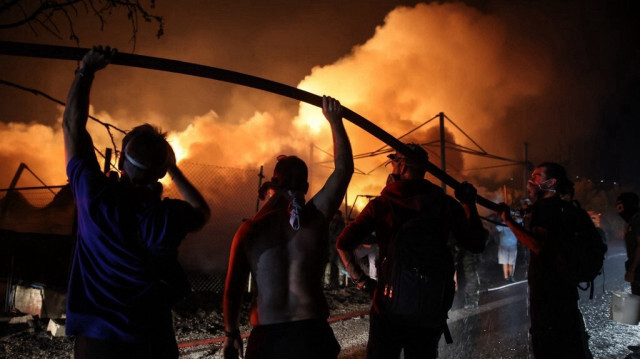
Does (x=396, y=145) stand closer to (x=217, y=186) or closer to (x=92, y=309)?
(x=92, y=309)

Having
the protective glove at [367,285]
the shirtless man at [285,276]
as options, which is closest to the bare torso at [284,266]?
the shirtless man at [285,276]

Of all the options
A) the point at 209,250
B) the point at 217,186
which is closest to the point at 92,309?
the point at 209,250

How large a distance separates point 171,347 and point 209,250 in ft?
36.0

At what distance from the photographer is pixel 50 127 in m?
14.8

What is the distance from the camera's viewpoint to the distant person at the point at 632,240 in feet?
16.4

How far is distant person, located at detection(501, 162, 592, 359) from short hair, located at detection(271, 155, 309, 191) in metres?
1.93

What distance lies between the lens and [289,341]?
76.5 inches

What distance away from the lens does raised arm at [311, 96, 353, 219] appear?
2209 millimetres

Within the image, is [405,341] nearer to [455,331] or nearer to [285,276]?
[285,276]

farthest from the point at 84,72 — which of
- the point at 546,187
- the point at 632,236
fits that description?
the point at 632,236

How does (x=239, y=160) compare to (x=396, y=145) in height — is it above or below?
above

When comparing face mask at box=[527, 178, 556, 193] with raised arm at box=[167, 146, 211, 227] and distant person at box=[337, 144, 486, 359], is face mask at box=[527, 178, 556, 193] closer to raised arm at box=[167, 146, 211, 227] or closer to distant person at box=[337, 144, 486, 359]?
distant person at box=[337, 144, 486, 359]

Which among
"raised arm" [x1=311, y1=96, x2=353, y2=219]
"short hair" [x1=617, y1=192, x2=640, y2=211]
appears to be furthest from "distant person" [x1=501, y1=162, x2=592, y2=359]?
"short hair" [x1=617, y1=192, x2=640, y2=211]

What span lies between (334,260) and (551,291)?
6.83m
